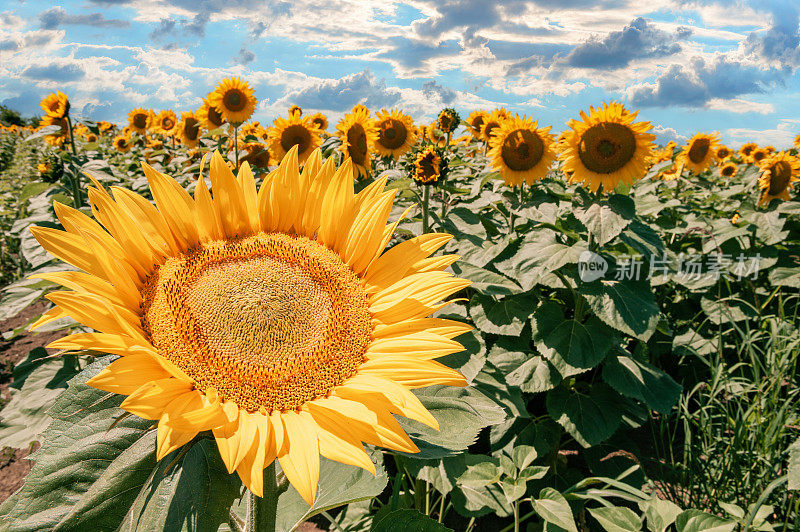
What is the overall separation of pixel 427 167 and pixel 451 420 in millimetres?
2650

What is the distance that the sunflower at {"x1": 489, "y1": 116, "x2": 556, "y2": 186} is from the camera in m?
4.09

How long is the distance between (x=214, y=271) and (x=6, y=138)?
79.0ft

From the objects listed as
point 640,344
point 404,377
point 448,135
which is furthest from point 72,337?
point 448,135

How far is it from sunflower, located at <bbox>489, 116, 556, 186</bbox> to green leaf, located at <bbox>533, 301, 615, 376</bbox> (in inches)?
52.7

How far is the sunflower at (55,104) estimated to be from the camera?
193 inches

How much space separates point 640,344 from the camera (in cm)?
419

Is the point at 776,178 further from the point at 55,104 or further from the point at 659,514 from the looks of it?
the point at 55,104

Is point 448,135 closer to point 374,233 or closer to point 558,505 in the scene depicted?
point 558,505

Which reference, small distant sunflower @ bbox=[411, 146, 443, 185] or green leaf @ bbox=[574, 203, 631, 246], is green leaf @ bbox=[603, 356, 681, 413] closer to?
green leaf @ bbox=[574, 203, 631, 246]

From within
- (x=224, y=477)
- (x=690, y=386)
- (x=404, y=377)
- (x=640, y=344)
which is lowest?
(x=690, y=386)

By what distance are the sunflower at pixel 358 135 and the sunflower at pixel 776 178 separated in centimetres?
428

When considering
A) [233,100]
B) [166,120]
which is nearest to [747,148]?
[233,100]

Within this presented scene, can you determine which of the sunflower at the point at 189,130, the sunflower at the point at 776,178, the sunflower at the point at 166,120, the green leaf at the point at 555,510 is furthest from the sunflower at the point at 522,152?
the sunflower at the point at 166,120

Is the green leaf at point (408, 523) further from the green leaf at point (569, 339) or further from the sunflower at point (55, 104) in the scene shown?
the sunflower at point (55, 104)
